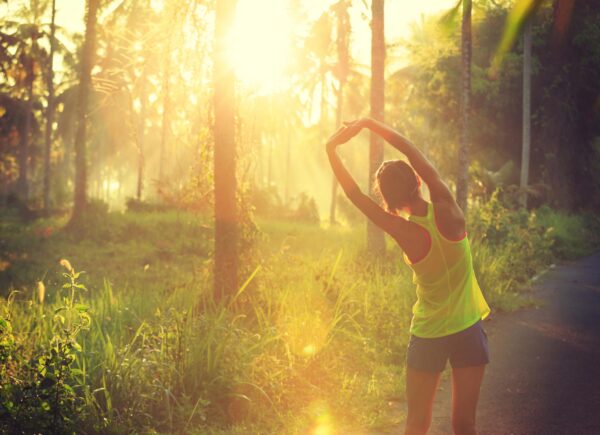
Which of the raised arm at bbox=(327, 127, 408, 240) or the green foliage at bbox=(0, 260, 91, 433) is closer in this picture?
the raised arm at bbox=(327, 127, 408, 240)

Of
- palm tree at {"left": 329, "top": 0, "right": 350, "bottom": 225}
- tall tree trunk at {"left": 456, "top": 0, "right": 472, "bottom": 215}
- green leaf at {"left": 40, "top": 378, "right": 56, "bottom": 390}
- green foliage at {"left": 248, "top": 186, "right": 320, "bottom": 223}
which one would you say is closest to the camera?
green leaf at {"left": 40, "top": 378, "right": 56, "bottom": 390}

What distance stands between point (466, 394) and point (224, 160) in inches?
233

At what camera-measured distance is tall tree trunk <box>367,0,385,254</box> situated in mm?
13984

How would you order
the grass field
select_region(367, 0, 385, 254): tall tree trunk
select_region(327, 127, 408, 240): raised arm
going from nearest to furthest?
1. select_region(327, 127, 408, 240): raised arm
2. the grass field
3. select_region(367, 0, 385, 254): tall tree trunk

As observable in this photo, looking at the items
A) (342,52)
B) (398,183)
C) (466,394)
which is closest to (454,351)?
(466,394)

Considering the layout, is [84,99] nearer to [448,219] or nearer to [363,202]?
[363,202]

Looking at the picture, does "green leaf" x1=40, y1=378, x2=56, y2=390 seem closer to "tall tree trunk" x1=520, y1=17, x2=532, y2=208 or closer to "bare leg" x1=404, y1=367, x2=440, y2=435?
"bare leg" x1=404, y1=367, x2=440, y2=435

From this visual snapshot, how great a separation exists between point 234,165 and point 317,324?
267 cm

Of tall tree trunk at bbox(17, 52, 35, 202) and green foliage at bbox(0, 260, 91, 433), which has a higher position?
tall tree trunk at bbox(17, 52, 35, 202)

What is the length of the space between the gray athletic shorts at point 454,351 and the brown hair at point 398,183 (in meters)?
0.73

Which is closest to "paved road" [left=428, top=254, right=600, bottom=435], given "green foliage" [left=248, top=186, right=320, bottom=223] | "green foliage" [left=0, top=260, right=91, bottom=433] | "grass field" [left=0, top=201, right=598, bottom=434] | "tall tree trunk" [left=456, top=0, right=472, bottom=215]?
"grass field" [left=0, top=201, right=598, bottom=434]

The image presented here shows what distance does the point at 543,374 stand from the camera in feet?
24.0

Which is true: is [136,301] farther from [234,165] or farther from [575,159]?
[575,159]

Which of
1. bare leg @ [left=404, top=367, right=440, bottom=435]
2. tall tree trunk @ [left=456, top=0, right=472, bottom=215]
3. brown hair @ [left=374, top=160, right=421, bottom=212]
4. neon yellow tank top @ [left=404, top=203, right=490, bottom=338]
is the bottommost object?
bare leg @ [left=404, top=367, right=440, bottom=435]
